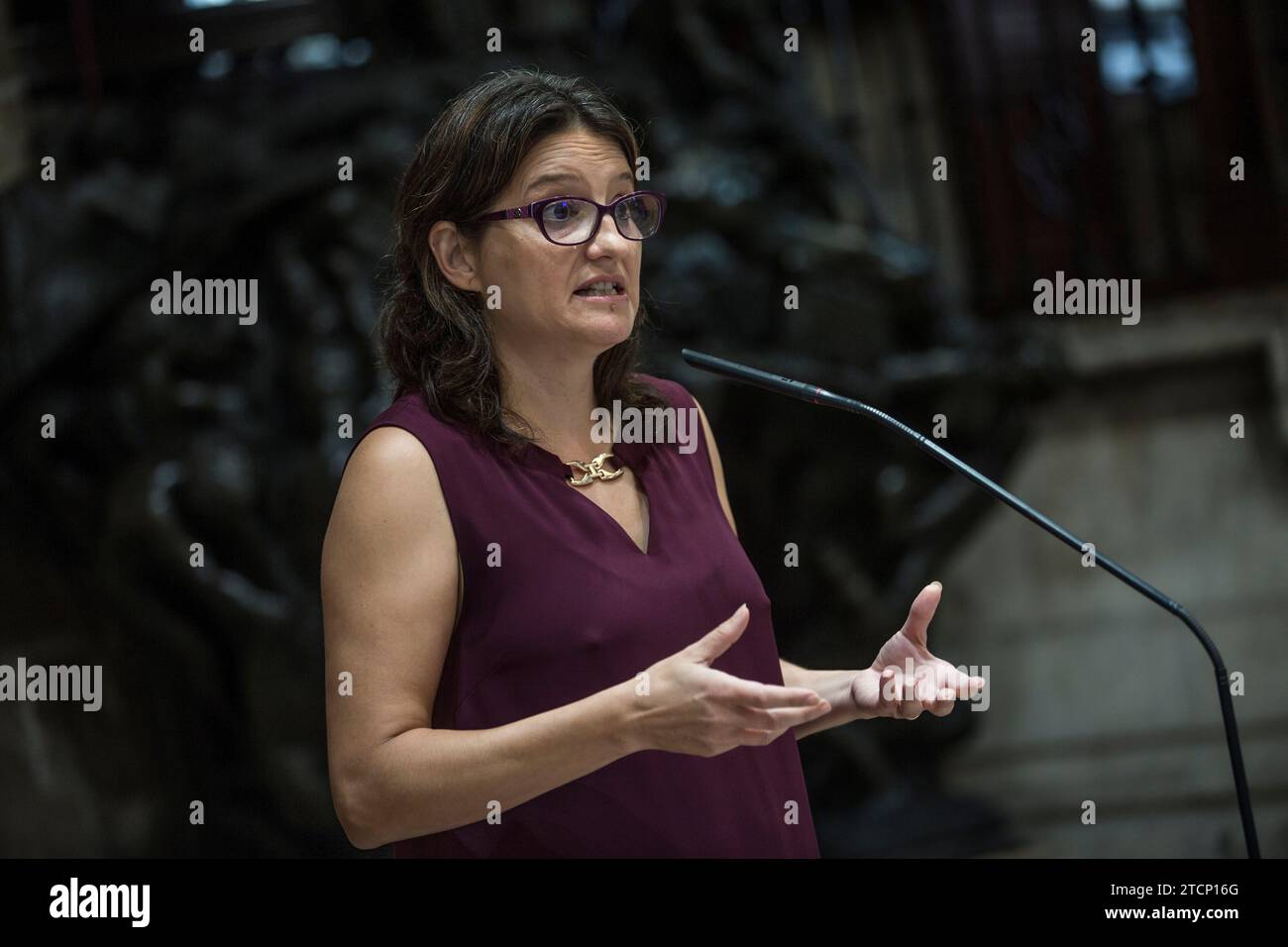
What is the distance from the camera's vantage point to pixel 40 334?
4.51 metres

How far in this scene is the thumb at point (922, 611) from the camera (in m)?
1.56

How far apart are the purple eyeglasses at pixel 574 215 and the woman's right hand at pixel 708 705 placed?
19.7 inches

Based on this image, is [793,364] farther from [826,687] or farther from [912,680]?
[912,680]

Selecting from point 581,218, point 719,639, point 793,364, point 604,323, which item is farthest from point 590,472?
point 793,364

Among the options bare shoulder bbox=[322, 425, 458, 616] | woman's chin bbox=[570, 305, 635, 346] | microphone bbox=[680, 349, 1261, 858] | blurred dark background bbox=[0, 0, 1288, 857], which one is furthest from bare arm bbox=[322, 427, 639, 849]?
blurred dark background bbox=[0, 0, 1288, 857]

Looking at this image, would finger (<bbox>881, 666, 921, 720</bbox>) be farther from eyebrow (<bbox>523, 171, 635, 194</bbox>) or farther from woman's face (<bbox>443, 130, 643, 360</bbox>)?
eyebrow (<bbox>523, 171, 635, 194</bbox>)

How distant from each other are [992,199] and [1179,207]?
707 mm

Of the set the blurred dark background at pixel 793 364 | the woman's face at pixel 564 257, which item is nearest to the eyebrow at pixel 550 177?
the woman's face at pixel 564 257

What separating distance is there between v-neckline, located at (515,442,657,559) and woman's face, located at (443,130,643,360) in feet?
0.40

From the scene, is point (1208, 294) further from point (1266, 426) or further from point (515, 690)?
point (515, 690)

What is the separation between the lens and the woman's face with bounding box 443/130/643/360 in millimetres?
1651

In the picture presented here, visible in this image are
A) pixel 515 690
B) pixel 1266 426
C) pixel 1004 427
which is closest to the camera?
pixel 515 690

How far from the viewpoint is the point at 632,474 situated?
69.4 inches
